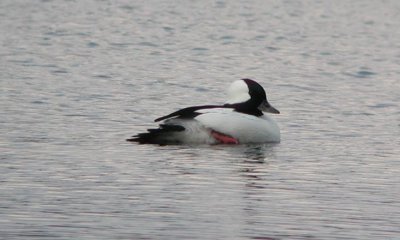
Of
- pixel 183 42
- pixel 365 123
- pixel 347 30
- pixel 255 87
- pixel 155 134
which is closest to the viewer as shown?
pixel 155 134

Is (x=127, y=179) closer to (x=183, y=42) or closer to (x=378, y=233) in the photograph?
(x=378, y=233)

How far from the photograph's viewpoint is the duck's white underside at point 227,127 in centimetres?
1537

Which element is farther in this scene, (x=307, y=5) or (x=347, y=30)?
(x=307, y=5)

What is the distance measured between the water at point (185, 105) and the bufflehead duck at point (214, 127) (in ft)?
0.88

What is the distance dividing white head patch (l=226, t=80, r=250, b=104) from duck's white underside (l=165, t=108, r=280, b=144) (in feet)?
0.96

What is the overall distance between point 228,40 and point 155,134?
40.5 ft

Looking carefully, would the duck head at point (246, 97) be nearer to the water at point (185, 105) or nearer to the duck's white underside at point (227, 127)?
the duck's white underside at point (227, 127)

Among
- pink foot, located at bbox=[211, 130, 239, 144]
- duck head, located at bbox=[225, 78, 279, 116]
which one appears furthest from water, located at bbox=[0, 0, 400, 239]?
duck head, located at bbox=[225, 78, 279, 116]

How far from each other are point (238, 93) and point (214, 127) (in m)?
0.85

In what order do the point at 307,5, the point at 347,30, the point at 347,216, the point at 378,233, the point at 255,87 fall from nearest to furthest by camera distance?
1. the point at 378,233
2. the point at 347,216
3. the point at 255,87
4. the point at 347,30
5. the point at 307,5

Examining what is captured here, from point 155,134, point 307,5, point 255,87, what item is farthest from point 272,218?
point 307,5

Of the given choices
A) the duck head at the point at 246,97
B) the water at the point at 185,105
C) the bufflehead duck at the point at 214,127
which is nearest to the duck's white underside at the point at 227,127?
the bufflehead duck at the point at 214,127

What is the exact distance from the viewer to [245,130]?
1562 centimetres

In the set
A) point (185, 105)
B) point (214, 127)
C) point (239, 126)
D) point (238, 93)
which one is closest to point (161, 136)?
point (214, 127)
